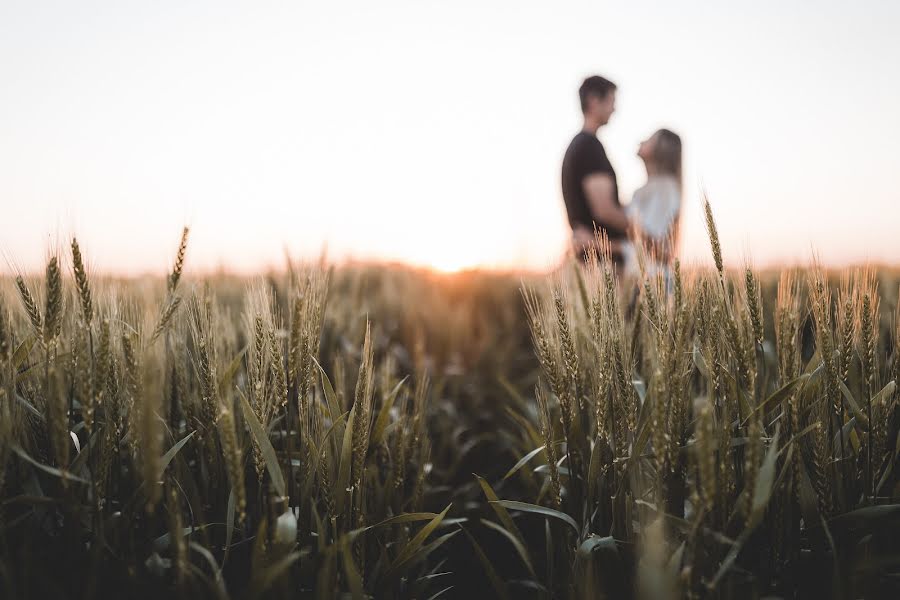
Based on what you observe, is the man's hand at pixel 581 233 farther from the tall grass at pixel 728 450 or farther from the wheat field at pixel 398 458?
the tall grass at pixel 728 450

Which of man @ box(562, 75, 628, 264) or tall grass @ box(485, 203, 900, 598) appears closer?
tall grass @ box(485, 203, 900, 598)

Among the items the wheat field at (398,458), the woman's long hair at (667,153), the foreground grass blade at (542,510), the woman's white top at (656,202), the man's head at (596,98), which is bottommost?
the foreground grass blade at (542,510)

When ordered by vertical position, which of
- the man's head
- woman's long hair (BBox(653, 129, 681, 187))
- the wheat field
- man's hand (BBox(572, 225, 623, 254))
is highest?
the man's head

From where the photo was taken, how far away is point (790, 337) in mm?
1328

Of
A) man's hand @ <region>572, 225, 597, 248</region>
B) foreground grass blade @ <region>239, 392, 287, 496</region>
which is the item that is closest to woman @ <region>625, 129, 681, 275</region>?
man's hand @ <region>572, 225, 597, 248</region>

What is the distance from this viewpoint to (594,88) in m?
3.78

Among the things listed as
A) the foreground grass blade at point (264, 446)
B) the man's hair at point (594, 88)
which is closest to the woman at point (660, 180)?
the man's hair at point (594, 88)

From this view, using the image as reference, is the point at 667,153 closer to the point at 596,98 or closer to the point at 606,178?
the point at 606,178

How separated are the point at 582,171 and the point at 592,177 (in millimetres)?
81

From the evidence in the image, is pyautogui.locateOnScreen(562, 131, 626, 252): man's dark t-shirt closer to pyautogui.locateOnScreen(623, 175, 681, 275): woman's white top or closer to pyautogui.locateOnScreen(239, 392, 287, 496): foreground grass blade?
pyautogui.locateOnScreen(623, 175, 681, 275): woman's white top

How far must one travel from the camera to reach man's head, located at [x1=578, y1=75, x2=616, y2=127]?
12.4 feet

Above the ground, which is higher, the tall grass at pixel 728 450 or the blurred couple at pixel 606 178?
the blurred couple at pixel 606 178

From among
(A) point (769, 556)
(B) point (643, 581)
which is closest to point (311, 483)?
(B) point (643, 581)

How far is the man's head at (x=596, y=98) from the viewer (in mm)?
3770
